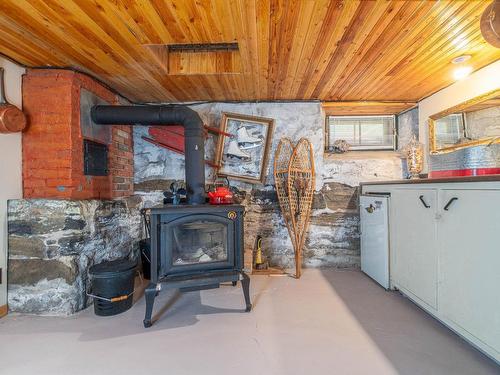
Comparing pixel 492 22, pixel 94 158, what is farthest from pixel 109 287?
pixel 492 22

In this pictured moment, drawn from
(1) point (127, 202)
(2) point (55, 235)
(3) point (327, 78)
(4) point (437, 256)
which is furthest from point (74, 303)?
(3) point (327, 78)

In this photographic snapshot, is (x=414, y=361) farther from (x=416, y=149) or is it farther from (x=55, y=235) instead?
(x=55, y=235)

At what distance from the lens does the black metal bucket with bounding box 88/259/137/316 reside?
6.33 feet

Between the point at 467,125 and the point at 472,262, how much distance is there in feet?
4.91

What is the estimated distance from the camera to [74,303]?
200 centimetres

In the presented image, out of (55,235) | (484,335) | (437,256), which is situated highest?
(55,235)

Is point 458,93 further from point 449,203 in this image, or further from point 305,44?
point 305,44

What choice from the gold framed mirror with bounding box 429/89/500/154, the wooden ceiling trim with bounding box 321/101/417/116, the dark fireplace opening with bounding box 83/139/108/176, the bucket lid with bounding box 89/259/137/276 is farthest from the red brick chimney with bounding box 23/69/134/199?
the gold framed mirror with bounding box 429/89/500/154

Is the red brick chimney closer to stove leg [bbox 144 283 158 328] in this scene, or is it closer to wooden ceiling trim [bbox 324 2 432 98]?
stove leg [bbox 144 283 158 328]

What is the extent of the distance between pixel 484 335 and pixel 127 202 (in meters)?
2.99

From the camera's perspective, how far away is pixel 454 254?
5.08 ft

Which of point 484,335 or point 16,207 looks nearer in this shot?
point 484,335

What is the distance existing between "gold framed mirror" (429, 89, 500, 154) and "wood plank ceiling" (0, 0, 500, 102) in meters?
0.31

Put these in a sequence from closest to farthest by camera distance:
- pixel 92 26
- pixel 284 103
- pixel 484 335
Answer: pixel 484 335
pixel 92 26
pixel 284 103
